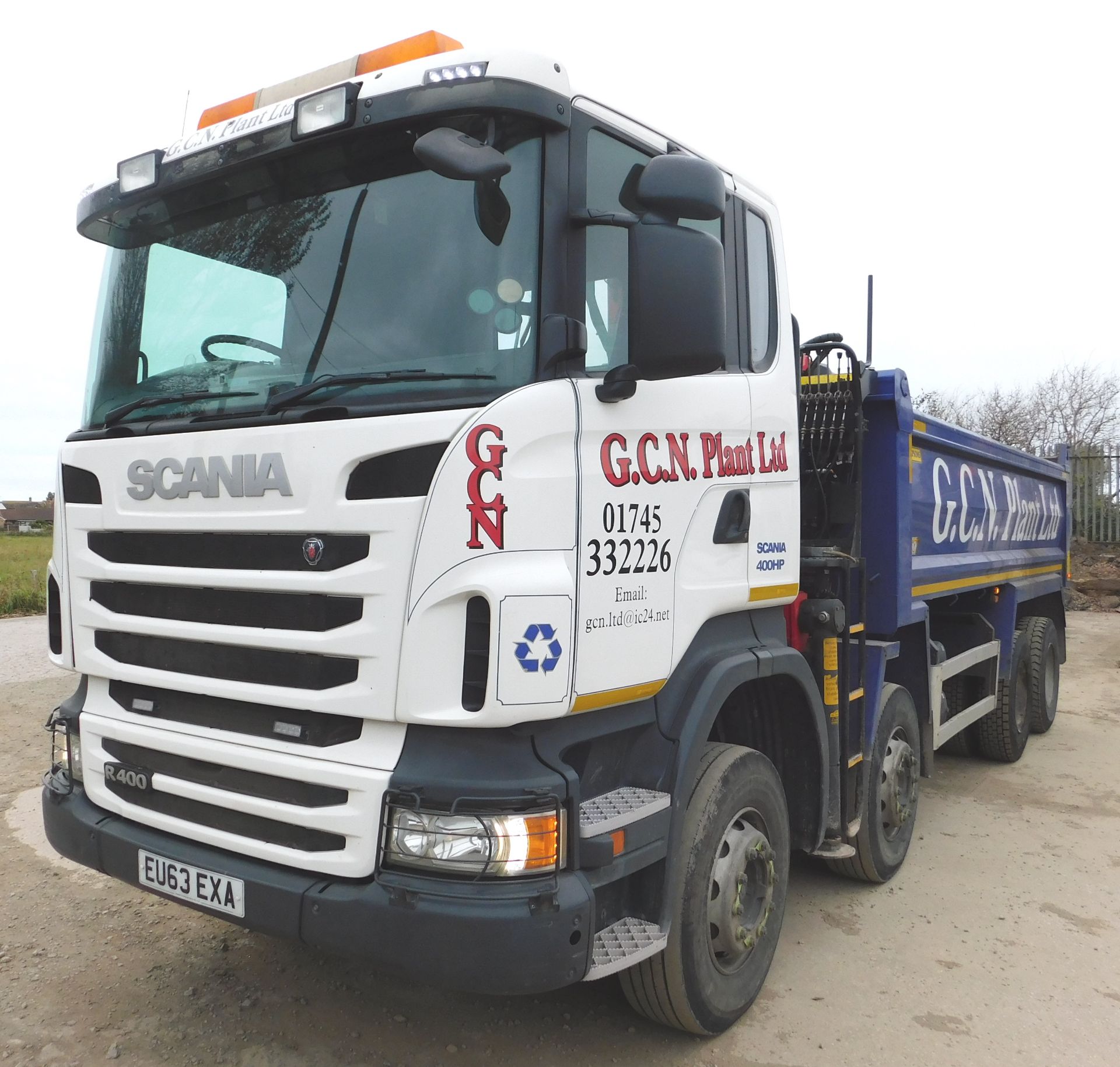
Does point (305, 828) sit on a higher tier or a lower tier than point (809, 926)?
higher

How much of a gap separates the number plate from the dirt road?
0.62m

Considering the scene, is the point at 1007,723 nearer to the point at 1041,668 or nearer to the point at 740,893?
the point at 1041,668

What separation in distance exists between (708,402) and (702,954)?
1.68 meters

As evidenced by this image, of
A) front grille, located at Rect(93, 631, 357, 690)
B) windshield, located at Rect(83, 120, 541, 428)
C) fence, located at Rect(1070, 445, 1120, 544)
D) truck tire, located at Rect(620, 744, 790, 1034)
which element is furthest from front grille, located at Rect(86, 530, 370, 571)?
fence, located at Rect(1070, 445, 1120, 544)

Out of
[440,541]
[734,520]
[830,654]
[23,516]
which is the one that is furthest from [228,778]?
[23,516]

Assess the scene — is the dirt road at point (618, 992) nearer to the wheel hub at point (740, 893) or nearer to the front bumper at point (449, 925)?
the wheel hub at point (740, 893)

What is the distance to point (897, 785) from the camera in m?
4.34

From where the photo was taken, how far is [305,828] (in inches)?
96.3

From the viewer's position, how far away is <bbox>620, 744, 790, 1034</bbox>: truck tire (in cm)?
275

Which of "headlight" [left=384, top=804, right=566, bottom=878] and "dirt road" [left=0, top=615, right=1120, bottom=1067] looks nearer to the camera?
"headlight" [left=384, top=804, right=566, bottom=878]

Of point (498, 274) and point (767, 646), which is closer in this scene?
point (498, 274)

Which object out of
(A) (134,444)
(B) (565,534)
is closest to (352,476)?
(B) (565,534)

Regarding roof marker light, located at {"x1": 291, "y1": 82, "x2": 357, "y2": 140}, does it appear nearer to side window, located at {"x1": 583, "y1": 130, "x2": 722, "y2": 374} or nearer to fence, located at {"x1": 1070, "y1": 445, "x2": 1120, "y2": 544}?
side window, located at {"x1": 583, "y1": 130, "x2": 722, "y2": 374}

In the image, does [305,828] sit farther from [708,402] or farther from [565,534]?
[708,402]
